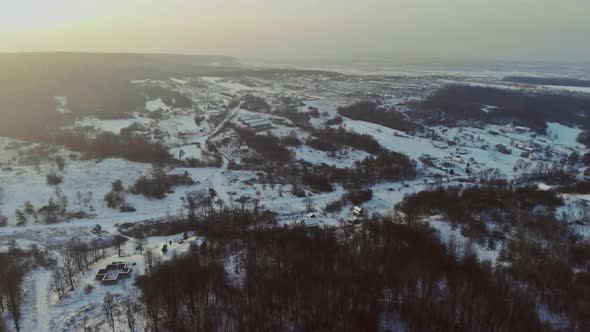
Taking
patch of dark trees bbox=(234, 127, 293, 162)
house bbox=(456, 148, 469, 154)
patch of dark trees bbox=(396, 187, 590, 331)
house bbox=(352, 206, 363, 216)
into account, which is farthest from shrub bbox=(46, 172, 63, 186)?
house bbox=(456, 148, 469, 154)

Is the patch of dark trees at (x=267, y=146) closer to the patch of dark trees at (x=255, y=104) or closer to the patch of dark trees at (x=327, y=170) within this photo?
the patch of dark trees at (x=327, y=170)

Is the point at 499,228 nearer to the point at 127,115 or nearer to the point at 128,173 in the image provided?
the point at 128,173

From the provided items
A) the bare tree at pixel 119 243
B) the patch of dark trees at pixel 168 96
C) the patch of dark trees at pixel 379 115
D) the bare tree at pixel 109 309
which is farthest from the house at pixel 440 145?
the patch of dark trees at pixel 168 96

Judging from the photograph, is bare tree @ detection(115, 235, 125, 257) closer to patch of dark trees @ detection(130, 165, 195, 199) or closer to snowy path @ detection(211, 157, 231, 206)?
patch of dark trees @ detection(130, 165, 195, 199)

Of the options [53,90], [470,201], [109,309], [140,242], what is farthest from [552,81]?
[53,90]

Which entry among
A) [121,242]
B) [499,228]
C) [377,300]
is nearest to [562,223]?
[499,228]

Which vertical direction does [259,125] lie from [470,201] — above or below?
above

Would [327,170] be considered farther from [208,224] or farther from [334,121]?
[334,121]
